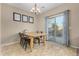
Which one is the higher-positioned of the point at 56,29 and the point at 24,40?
the point at 56,29

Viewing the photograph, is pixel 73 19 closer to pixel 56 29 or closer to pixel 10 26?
pixel 56 29

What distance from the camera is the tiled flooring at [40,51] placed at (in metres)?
1.75

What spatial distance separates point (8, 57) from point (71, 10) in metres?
1.53

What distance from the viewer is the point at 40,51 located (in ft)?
6.04

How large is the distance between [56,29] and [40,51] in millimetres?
584

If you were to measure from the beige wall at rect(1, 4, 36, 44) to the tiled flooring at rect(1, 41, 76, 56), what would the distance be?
0.17 m

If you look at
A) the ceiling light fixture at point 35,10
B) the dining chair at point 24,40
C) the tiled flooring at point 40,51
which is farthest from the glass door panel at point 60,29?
the dining chair at point 24,40

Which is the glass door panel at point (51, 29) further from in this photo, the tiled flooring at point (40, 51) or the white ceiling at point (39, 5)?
the white ceiling at point (39, 5)

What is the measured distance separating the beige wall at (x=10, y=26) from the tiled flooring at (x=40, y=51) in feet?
0.56

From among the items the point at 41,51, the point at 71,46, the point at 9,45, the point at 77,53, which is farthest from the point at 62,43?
the point at 9,45

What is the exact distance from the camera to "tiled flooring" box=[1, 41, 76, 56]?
1745 mm

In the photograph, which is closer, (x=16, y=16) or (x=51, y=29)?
(x=16, y=16)

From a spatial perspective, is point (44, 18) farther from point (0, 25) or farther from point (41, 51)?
point (0, 25)

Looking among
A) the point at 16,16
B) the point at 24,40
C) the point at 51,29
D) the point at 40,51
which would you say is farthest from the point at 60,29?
the point at 16,16
